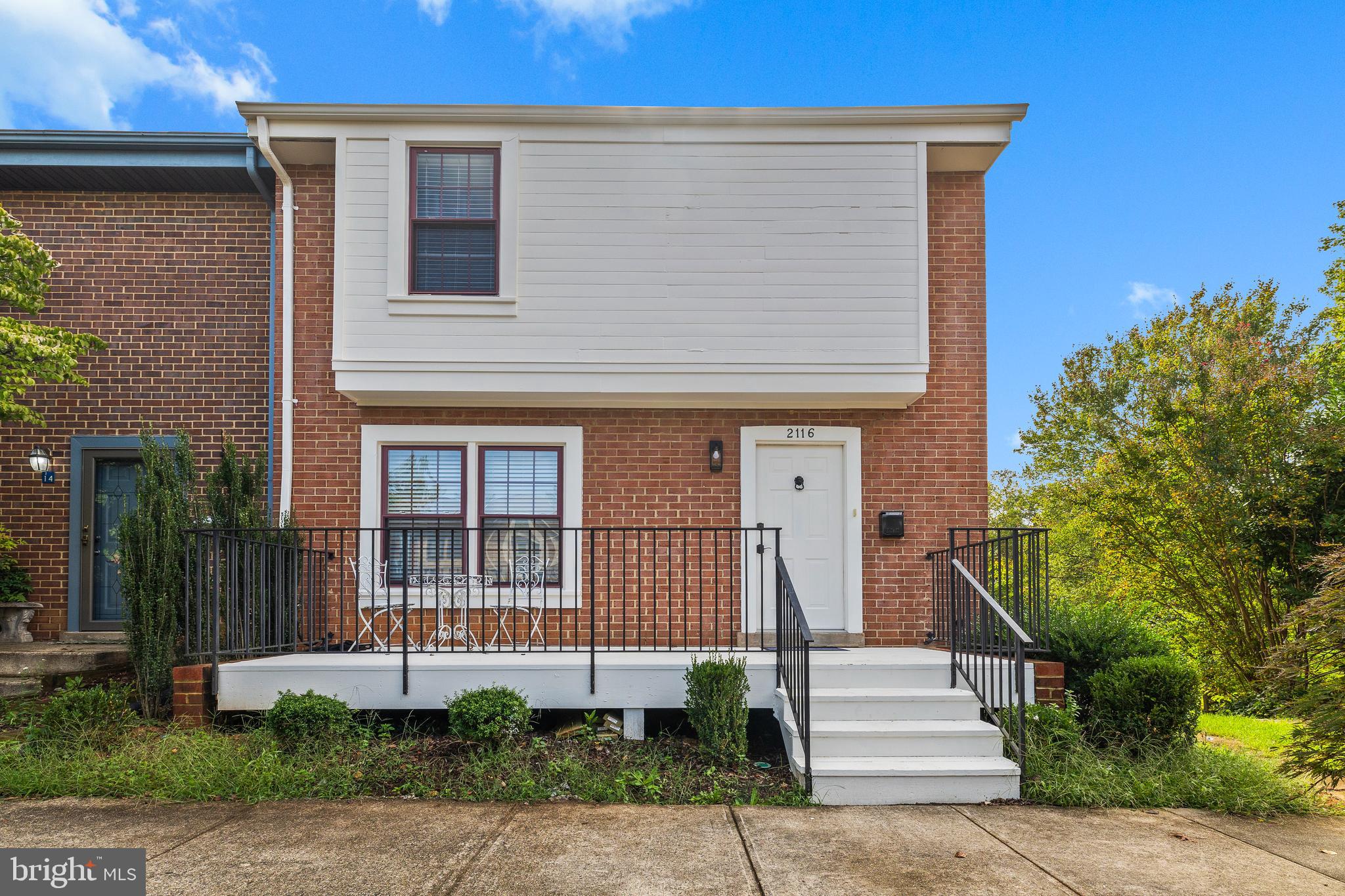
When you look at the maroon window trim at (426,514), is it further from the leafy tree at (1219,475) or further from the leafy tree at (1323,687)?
the leafy tree at (1219,475)

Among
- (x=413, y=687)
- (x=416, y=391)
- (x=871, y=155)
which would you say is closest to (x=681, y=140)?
(x=871, y=155)

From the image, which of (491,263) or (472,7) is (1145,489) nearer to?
(491,263)

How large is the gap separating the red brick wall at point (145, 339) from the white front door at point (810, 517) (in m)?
4.80

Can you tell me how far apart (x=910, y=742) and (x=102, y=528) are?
7.65m

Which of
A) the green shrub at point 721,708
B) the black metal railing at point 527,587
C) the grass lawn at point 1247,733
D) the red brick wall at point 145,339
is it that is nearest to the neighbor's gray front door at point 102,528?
the red brick wall at point 145,339

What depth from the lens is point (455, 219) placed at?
784 cm

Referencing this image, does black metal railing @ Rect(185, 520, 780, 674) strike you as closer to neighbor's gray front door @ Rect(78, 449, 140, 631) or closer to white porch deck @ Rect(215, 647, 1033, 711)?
white porch deck @ Rect(215, 647, 1033, 711)

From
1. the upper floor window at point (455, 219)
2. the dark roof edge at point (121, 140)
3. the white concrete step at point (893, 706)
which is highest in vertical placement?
the dark roof edge at point (121, 140)

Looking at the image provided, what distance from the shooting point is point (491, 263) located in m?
7.88

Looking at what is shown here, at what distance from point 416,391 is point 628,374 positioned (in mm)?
1818

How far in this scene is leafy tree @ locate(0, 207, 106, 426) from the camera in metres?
7.27

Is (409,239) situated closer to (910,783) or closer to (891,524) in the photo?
(891,524)

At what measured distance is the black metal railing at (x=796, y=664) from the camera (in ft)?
17.7

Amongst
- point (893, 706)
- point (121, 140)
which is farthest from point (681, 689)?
point (121, 140)
